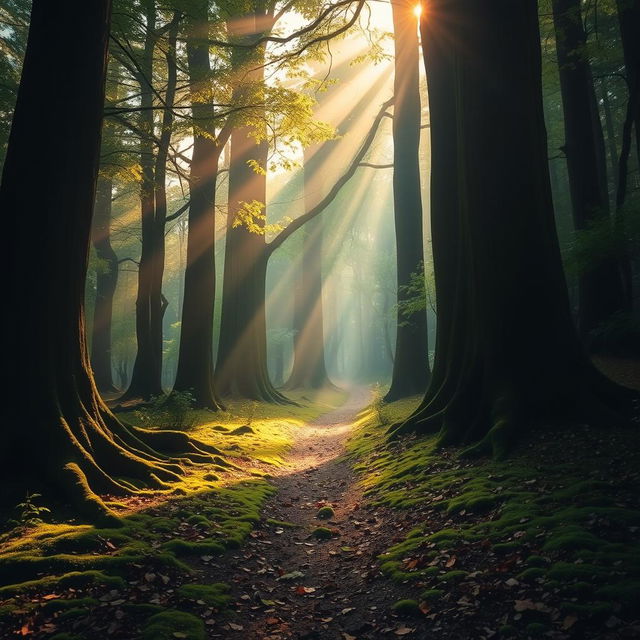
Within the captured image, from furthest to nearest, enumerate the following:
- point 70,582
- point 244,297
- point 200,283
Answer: point 244,297
point 200,283
point 70,582

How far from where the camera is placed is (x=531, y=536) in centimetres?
425

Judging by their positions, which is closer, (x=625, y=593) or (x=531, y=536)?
(x=625, y=593)

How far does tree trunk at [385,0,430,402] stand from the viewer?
17.1 meters

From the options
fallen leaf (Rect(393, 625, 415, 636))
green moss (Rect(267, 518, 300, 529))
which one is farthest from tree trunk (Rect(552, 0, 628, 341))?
fallen leaf (Rect(393, 625, 415, 636))

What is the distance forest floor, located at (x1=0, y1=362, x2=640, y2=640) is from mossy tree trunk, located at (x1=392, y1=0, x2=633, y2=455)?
65 cm

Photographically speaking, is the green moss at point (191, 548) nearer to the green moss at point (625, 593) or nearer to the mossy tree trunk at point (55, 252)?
the mossy tree trunk at point (55, 252)

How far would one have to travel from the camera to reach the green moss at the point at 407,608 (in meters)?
3.88

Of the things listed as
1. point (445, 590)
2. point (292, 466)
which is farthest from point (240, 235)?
point (445, 590)

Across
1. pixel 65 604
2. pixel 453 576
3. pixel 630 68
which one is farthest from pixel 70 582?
pixel 630 68

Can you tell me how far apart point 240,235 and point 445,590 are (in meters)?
17.7

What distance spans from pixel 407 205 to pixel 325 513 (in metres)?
13.6

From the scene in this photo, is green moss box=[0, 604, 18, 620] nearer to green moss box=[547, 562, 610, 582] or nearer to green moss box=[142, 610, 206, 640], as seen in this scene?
green moss box=[142, 610, 206, 640]

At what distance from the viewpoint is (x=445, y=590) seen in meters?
3.98

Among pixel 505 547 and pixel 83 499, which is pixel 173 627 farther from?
pixel 505 547
